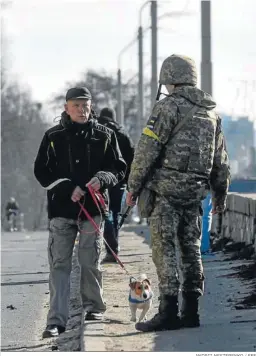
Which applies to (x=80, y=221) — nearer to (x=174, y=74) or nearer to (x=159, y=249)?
(x=159, y=249)

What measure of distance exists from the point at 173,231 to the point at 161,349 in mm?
1215

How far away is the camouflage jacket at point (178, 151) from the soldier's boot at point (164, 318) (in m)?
0.76

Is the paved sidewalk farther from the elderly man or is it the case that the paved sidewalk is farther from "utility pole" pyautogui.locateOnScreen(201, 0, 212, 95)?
"utility pole" pyautogui.locateOnScreen(201, 0, 212, 95)

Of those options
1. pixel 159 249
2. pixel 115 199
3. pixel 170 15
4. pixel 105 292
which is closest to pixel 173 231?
pixel 159 249

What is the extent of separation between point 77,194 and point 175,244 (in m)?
0.89

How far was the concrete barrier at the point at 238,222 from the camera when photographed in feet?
57.8

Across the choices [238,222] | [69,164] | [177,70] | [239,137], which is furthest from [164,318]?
[239,137]

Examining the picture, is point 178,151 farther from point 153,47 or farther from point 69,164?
point 153,47

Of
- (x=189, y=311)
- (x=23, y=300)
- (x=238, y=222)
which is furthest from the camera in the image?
(x=238, y=222)

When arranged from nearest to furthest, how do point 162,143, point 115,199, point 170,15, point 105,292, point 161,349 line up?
point 161,349 → point 162,143 → point 105,292 → point 115,199 → point 170,15

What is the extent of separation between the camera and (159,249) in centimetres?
1008

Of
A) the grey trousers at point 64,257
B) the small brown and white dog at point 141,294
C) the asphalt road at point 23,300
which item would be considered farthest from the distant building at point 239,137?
the small brown and white dog at point 141,294

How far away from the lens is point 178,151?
998 cm

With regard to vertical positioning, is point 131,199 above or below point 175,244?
above
